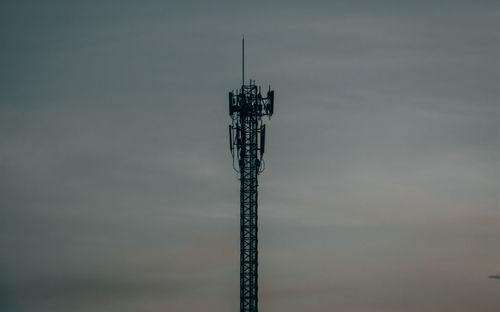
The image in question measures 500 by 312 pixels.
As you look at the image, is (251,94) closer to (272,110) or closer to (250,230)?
(272,110)

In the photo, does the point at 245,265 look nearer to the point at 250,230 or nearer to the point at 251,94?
the point at 250,230

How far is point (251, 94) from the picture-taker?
7864 inches

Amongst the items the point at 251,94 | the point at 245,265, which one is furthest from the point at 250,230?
the point at 251,94

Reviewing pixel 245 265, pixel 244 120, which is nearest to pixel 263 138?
pixel 244 120

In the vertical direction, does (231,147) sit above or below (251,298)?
above

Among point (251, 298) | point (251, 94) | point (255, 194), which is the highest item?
point (251, 94)

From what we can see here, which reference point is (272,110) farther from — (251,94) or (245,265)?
(245,265)

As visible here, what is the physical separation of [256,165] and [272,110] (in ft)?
23.6

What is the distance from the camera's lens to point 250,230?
7751 inches

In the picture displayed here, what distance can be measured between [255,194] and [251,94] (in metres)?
12.7

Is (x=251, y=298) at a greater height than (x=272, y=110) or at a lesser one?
lesser

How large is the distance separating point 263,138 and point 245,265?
16.0 meters

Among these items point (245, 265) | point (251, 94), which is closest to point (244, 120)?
point (251, 94)

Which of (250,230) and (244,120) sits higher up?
(244,120)
